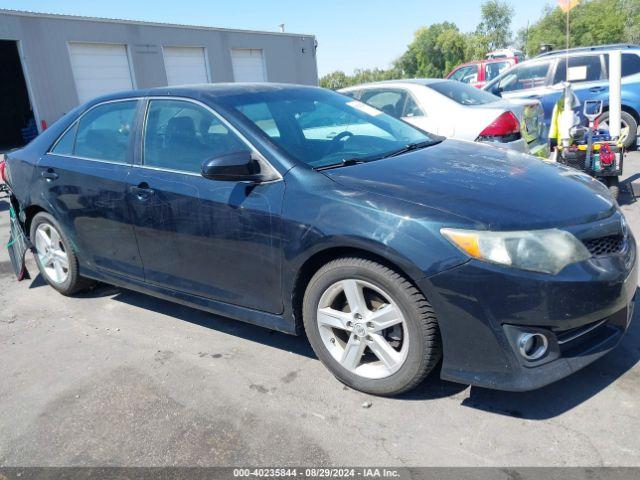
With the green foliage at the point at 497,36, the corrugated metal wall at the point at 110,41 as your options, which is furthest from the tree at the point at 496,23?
the corrugated metal wall at the point at 110,41

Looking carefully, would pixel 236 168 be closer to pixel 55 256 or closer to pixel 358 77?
pixel 55 256

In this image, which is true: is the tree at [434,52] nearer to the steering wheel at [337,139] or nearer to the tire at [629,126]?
the tire at [629,126]

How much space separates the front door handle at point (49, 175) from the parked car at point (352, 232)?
15 millimetres

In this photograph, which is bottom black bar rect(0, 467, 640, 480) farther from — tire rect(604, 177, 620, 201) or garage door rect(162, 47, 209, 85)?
garage door rect(162, 47, 209, 85)

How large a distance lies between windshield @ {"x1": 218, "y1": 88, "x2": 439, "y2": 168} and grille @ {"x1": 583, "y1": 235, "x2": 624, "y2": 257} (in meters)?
1.30

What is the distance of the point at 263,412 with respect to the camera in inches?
110

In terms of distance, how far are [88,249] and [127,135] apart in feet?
3.19

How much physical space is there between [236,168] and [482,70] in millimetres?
15183

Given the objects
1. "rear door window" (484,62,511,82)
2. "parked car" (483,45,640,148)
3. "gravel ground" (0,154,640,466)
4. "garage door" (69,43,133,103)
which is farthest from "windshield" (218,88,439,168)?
"garage door" (69,43,133,103)

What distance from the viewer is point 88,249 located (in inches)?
163

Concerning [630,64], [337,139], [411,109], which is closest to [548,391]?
[337,139]

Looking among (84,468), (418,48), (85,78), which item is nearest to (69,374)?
(84,468)

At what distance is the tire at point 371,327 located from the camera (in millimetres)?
2543

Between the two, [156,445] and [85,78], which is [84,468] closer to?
[156,445]
